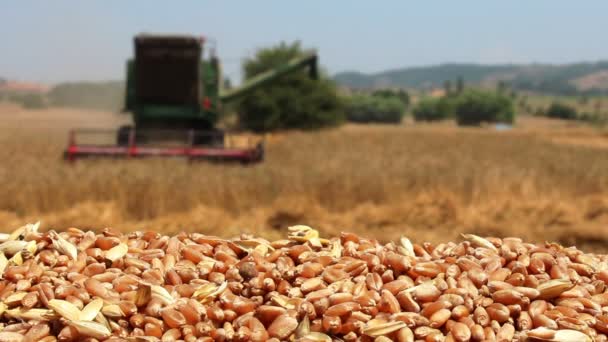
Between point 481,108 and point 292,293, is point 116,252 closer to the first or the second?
point 292,293

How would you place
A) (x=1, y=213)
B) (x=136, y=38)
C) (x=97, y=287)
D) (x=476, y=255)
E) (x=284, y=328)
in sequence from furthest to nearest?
(x=136, y=38), (x=1, y=213), (x=476, y=255), (x=97, y=287), (x=284, y=328)

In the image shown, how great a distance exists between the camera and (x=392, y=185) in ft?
34.5

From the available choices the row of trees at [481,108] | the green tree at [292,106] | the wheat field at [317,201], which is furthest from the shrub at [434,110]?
the wheat field at [317,201]

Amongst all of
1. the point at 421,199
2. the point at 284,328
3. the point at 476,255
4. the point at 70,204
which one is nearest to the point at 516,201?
the point at 421,199

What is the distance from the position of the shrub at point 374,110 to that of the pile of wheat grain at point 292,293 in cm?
8987

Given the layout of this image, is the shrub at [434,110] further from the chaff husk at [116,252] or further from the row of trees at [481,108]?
the chaff husk at [116,252]

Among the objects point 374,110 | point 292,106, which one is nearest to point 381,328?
point 292,106

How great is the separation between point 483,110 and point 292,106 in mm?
62426

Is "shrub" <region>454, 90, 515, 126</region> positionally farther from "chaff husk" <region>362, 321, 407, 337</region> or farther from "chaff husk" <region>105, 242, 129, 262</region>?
"chaff husk" <region>362, 321, 407, 337</region>

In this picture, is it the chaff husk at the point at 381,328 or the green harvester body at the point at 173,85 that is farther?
the green harvester body at the point at 173,85

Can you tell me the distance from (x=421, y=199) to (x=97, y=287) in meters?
7.82

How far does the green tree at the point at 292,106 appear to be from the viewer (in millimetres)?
33312

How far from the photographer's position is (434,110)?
10012cm

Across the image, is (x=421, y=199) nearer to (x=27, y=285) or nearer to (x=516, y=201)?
(x=516, y=201)
